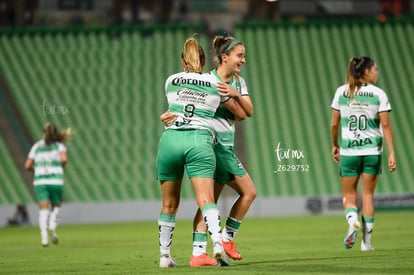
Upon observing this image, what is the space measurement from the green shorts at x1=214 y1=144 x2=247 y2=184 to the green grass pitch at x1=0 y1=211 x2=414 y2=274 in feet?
3.15

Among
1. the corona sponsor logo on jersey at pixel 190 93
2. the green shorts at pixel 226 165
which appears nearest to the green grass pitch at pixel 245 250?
the green shorts at pixel 226 165

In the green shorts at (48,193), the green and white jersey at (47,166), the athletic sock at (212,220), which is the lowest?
the athletic sock at (212,220)

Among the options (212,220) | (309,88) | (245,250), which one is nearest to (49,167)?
(245,250)

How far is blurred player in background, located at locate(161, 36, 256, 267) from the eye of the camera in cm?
1026

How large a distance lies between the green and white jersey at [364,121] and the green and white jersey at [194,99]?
347cm

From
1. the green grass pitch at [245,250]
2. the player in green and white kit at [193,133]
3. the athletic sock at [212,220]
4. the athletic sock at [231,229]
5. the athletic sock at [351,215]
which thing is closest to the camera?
the athletic sock at [212,220]

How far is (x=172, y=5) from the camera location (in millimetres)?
34938

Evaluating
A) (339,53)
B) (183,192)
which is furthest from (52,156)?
(339,53)

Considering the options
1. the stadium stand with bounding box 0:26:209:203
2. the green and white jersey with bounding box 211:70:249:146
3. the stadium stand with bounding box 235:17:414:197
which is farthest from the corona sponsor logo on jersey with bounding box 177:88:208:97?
the stadium stand with bounding box 0:26:209:203

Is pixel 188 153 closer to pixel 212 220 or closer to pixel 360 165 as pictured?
pixel 212 220

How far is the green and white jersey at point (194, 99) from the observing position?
1003 centimetres

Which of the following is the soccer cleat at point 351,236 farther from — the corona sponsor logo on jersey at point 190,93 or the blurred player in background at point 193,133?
the corona sponsor logo on jersey at point 190,93

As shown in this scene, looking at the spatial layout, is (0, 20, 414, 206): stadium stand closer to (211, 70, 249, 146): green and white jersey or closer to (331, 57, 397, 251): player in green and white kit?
(331, 57, 397, 251): player in green and white kit

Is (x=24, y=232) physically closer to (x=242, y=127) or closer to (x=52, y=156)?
(x=52, y=156)
